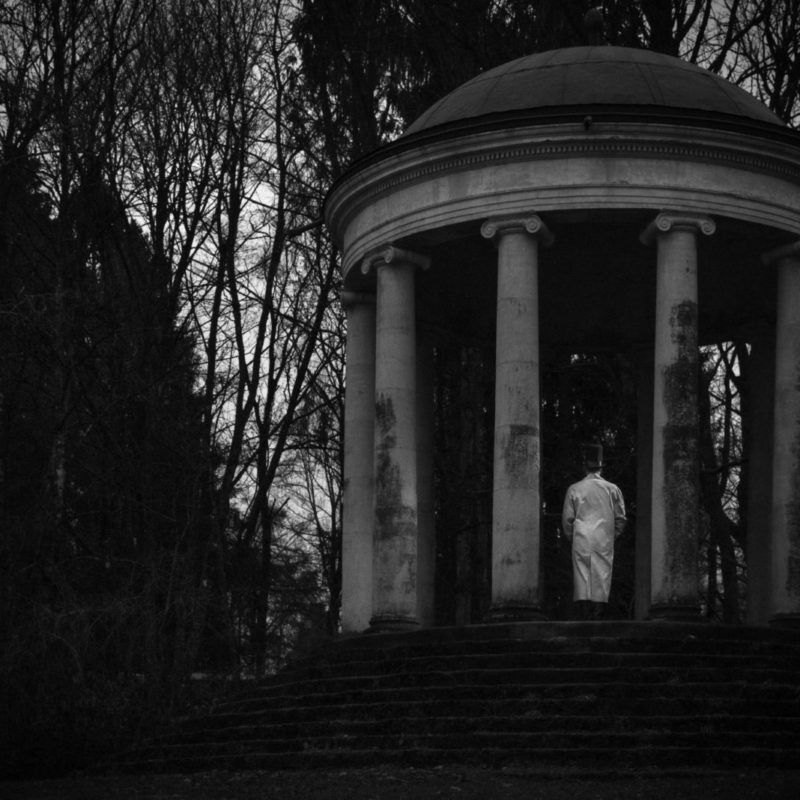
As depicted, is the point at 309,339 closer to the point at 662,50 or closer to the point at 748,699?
the point at 662,50

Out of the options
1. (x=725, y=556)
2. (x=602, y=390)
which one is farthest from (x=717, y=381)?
(x=725, y=556)

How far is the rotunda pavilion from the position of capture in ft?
76.1

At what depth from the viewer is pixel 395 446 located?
2473 centimetres

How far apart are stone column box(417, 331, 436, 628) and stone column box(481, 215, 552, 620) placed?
4.16 meters

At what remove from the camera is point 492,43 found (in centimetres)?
3750

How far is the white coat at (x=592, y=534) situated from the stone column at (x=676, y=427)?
79 centimetres

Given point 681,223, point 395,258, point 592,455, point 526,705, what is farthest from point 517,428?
point 526,705

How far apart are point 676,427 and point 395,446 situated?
4.29 metres

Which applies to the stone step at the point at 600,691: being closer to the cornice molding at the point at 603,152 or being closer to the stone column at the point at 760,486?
the stone column at the point at 760,486

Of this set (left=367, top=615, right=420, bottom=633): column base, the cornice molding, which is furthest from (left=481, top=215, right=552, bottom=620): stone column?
(left=367, top=615, right=420, bottom=633): column base

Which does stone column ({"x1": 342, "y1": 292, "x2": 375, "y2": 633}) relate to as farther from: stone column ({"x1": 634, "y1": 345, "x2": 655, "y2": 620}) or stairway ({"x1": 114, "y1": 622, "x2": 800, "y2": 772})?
stone column ({"x1": 634, "y1": 345, "x2": 655, "y2": 620})

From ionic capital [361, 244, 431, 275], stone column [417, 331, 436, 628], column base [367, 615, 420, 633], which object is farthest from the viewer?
stone column [417, 331, 436, 628]

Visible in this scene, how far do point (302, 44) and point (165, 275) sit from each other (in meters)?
6.83

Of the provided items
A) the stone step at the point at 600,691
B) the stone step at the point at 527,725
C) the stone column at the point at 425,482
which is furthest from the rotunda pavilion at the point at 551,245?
the stone step at the point at 527,725
